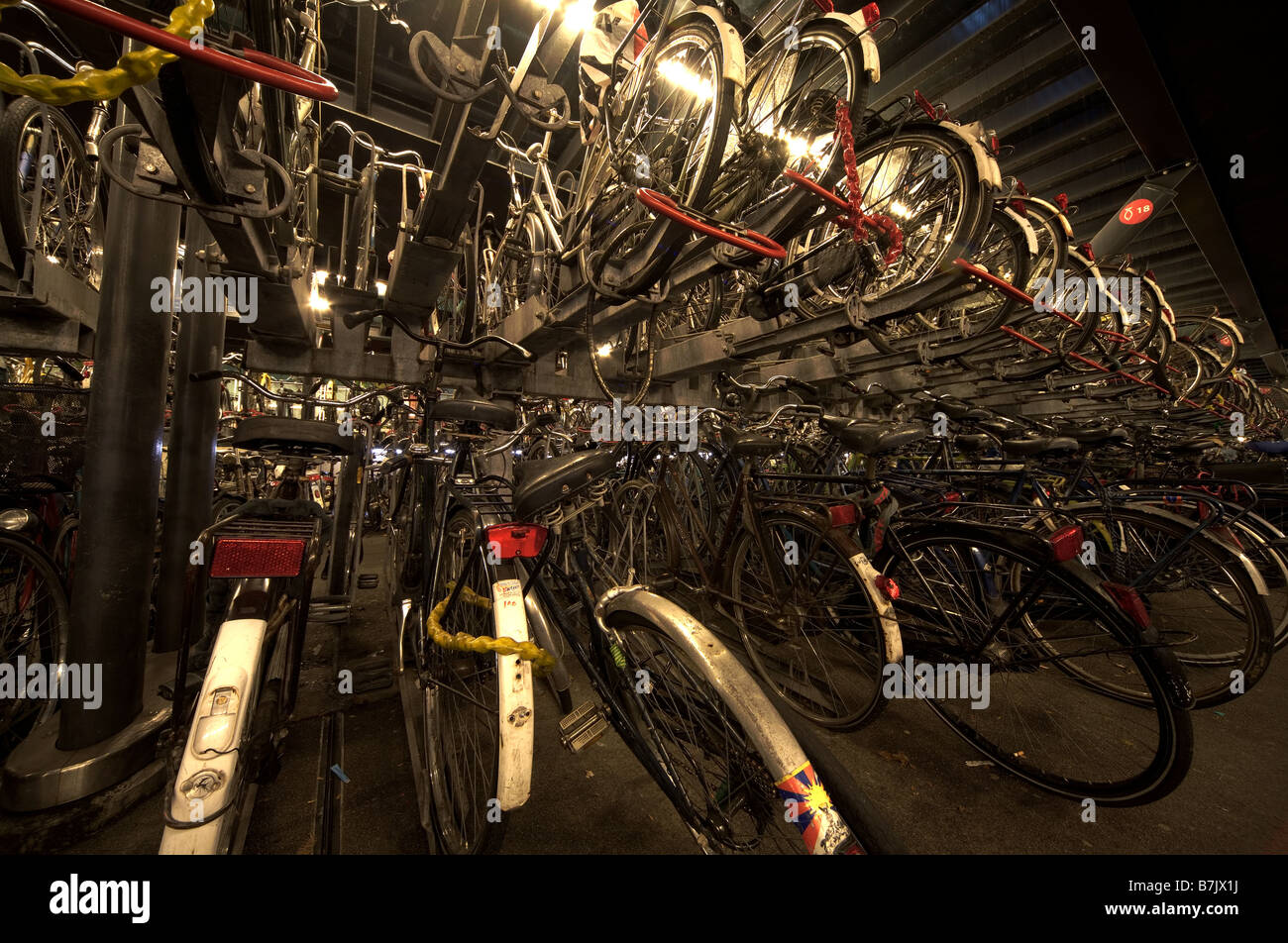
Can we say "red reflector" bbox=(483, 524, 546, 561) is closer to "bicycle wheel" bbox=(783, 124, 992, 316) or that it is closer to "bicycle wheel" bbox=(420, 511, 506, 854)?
"bicycle wheel" bbox=(420, 511, 506, 854)

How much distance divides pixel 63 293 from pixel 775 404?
5.22 meters

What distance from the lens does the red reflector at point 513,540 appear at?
1.29 m

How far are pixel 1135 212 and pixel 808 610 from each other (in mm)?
4824

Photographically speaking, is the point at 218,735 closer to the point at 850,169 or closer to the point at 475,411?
the point at 475,411

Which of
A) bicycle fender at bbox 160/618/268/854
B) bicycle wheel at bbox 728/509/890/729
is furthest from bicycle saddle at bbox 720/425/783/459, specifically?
bicycle fender at bbox 160/618/268/854

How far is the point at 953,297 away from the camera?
2418 mm

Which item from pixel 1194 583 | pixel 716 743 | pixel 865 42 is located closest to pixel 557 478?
pixel 716 743

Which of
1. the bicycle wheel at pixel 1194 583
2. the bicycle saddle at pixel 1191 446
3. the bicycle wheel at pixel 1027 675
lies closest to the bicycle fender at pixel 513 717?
the bicycle wheel at pixel 1027 675

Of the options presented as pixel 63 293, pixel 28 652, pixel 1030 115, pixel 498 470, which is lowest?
pixel 28 652

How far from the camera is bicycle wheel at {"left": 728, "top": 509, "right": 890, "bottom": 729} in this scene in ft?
6.91

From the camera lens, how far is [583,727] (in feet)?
4.30

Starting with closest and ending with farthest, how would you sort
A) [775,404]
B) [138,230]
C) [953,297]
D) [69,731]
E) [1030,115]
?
[69,731], [138,230], [953,297], [1030,115], [775,404]

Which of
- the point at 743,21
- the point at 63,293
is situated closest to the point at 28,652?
the point at 63,293
